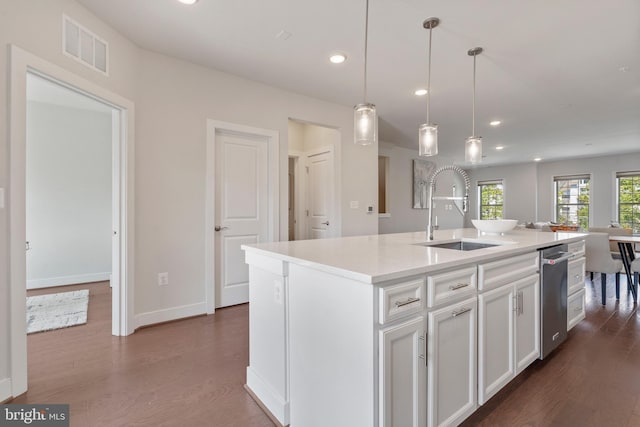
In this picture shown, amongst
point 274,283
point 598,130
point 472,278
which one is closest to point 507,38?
point 472,278

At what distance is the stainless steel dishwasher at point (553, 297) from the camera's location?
2.04 meters

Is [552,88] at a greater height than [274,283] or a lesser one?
greater

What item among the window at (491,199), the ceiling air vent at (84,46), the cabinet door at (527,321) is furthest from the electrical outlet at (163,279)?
the window at (491,199)

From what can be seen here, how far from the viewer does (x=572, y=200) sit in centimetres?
833

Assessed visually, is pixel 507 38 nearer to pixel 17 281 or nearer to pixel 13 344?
pixel 17 281

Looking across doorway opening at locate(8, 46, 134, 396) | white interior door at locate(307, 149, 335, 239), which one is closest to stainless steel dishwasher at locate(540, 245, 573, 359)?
white interior door at locate(307, 149, 335, 239)

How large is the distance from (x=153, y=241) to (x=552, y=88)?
4615 millimetres

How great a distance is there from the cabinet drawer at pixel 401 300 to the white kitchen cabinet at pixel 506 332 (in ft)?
1.66

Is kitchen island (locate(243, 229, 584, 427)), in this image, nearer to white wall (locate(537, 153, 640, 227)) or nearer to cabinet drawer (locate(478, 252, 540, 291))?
cabinet drawer (locate(478, 252, 540, 291))

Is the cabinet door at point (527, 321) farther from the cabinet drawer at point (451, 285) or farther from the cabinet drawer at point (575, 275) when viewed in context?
the cabinet drawer at point (575, 275)

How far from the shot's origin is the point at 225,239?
3336 mm

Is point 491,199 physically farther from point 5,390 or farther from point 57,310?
point 5,390

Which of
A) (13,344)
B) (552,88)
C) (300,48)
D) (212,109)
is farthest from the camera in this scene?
(552,88)

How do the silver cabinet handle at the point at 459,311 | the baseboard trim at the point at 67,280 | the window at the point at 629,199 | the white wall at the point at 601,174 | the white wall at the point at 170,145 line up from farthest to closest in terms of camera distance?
the white wall at the point at 601,174, the window at the point at 629,199, the baseboard trim at the point at 67,280, the white wall at the point at 170,145, the silver cabinet handle at the point at 459,311
